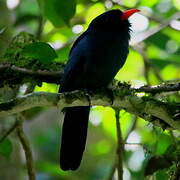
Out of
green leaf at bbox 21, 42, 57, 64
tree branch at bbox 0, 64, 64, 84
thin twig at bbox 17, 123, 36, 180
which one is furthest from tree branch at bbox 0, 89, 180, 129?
thin twig at bbox 17, 123, 36, 180

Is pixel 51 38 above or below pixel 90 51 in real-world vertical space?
above

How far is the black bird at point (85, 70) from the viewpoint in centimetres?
382

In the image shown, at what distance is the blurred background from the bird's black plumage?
1.15 feet

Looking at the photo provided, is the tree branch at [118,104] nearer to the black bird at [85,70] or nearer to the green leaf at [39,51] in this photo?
the green leaf at [39,51]

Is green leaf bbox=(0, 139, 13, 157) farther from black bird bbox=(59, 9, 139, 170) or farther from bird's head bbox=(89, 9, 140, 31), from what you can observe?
bird's head bbox=(89, 9, 140, 31)

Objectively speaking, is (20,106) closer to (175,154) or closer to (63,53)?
(175,154)

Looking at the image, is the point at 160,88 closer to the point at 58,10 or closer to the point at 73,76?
the point at 73,76

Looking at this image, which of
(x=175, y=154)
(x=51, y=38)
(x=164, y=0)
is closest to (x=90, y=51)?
(x=175, y=154)

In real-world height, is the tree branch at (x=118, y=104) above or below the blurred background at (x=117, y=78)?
below

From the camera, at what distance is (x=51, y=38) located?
5.56 metres

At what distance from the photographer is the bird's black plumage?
12.5ft

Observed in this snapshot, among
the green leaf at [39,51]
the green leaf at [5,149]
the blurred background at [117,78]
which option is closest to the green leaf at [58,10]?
the blurred background at [117,78]

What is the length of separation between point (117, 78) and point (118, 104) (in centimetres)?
292

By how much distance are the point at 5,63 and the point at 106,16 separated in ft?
3.25
